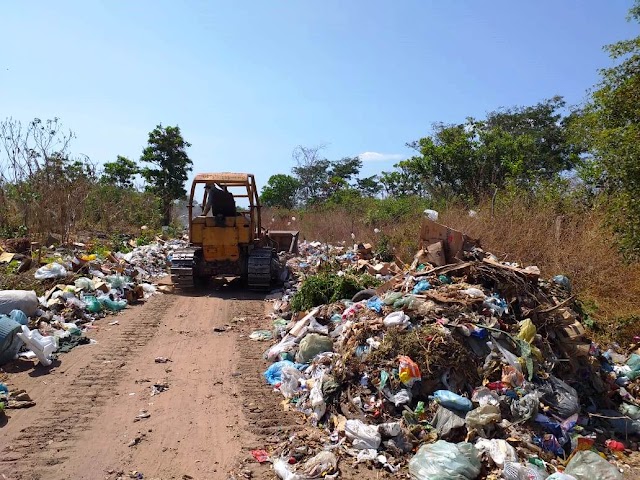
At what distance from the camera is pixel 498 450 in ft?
11.4

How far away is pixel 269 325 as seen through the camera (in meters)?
7.39

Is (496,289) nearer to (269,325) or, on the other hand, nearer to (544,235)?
(269,325)

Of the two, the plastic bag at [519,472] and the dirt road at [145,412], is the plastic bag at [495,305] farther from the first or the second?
the dirt road at [145,412]

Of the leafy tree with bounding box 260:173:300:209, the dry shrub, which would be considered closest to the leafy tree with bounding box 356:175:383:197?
the leafy tree with bounding box 260:173:300:209

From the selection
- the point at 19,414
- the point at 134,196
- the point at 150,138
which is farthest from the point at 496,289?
the point at 150,138

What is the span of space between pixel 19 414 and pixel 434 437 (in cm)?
351

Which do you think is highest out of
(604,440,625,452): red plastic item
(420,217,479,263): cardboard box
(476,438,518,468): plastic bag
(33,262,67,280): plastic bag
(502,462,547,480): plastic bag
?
(420,217,479,263): cardboard box

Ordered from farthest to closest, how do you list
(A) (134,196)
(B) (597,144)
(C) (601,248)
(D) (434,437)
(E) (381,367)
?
(A) (134,196) → (C) (601,248) → (B) (597,144) → (E) (381,367) → (D) (434,437)

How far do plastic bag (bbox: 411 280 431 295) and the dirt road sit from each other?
1.92 m

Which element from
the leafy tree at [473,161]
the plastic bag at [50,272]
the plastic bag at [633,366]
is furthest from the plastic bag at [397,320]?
the leafy tree at [473,161]

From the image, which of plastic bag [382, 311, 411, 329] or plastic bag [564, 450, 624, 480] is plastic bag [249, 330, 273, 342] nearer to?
A: plastic bag [382, 311, 411, 329]

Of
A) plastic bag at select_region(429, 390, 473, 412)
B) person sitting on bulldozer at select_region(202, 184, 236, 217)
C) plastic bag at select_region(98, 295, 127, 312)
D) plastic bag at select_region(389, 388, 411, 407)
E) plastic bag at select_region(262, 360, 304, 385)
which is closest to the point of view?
plastic bag at select_region(429, 390, 473, 412)

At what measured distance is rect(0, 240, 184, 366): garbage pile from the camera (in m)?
5.48

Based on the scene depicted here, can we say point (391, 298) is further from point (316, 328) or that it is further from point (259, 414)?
point (259, 414)
